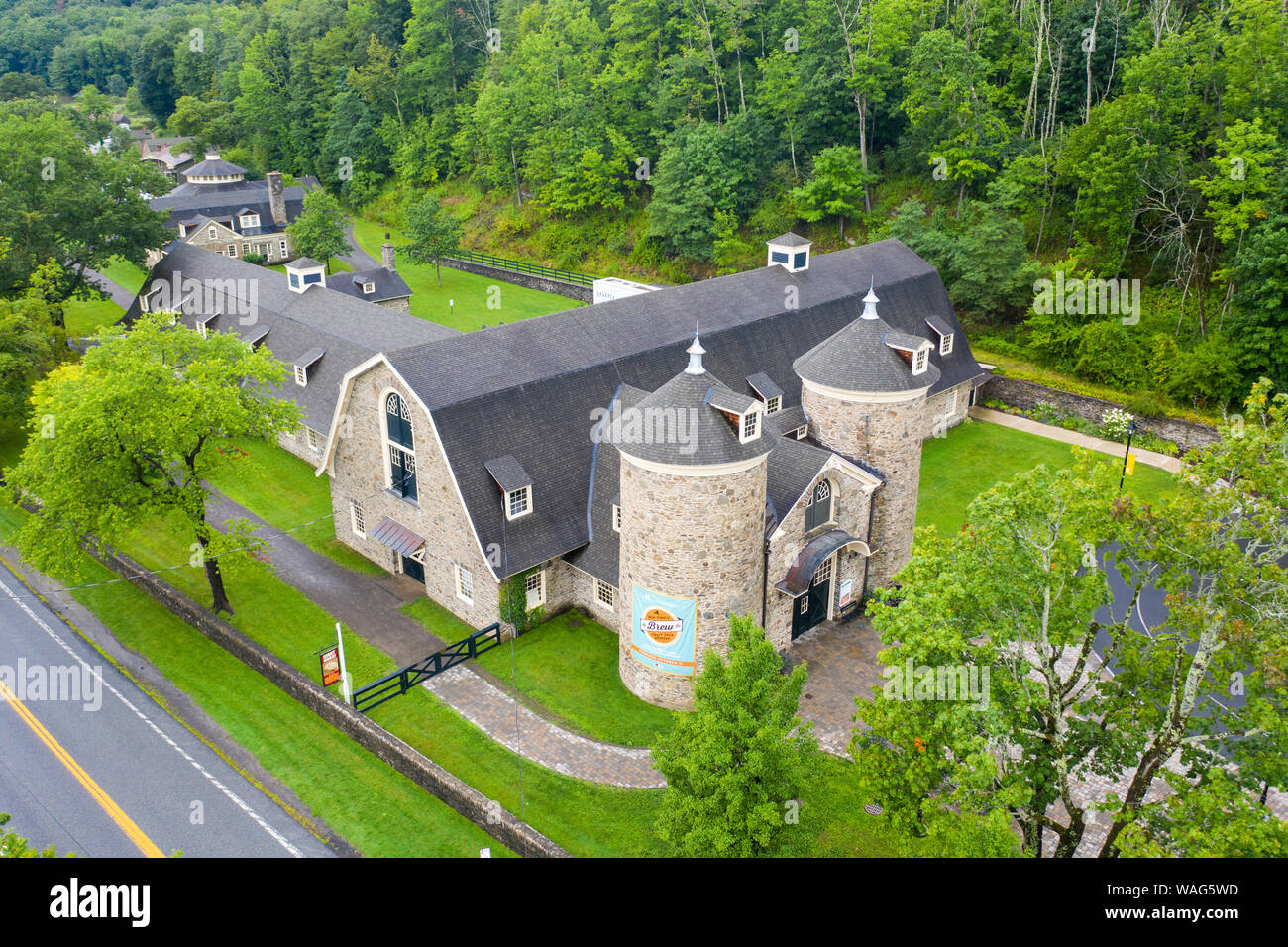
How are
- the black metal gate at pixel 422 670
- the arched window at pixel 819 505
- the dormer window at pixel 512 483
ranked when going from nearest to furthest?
the black metal gate at pixel 422 670 < the arched window at pixel 819 505 < the dormer window at pixel 512 483


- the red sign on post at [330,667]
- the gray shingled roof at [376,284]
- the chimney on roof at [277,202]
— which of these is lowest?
the red sign on post at [330,667]

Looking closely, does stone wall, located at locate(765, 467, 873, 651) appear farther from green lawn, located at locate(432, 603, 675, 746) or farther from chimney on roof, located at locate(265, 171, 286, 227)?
chimney on roof, located at locate(265, 171, 286, 227)

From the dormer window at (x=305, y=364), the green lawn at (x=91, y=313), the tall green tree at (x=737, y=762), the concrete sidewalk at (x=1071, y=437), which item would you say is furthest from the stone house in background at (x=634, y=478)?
the green lawn at (x=91, y=313)

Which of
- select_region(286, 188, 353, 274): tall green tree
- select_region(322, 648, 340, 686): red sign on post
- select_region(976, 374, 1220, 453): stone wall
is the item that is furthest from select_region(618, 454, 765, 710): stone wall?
select_region(286, 188, 353, 274): tall green tree

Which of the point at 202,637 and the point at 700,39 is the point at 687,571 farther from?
the point at 700,39

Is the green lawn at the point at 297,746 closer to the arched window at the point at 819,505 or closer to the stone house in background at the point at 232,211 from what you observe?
the arched window at the point at 819,505

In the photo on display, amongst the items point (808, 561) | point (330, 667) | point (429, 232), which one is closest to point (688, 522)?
point (808, 561)
